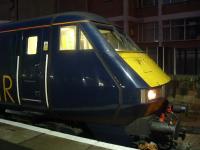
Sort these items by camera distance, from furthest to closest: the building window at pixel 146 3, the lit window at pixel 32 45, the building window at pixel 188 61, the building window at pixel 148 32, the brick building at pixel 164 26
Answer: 1. the building window at pixel 146 3
2. the building window at pixel 148 32
3. the brick building at pixel 164 26
4. the building window at pixel 188 61
5. the lit window at pixel 32 45

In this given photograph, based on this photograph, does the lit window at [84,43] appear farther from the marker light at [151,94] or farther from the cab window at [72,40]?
the marker light at [151,94]

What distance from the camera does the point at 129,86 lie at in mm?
6082

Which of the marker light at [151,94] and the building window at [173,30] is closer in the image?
the marker light at [151,94]

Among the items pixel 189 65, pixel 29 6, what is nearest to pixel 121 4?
pixel 189 65

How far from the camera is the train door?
7.27 meters

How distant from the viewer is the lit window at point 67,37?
22.6 ft

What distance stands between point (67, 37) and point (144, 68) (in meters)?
1.78

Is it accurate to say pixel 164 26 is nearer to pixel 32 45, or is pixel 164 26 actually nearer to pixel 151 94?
pixel 32 45

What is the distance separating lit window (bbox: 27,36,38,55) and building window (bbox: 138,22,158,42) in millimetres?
21745

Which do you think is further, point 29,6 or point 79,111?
point 29,6

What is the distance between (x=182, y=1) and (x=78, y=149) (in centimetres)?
2411

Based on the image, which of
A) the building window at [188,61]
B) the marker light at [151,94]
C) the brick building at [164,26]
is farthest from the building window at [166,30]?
the marker light at [151,94]

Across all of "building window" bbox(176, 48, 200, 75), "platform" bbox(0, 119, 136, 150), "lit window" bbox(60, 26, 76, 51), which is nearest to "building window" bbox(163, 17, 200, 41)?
"building window" bbox(176, 48, 200, 75)

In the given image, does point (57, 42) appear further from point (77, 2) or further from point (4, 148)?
point (77, 2)
